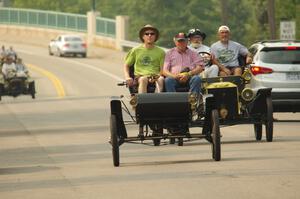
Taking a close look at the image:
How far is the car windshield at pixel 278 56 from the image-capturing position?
86.2ft

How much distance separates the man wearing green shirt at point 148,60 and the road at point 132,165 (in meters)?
1.19

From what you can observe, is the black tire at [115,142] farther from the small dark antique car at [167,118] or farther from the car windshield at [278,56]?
the car windshield at [278,56]

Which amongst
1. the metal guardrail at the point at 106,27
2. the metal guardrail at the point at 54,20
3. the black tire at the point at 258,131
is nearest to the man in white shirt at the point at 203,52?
the black tire at the point at 258,131

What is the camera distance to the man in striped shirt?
19.3 metres

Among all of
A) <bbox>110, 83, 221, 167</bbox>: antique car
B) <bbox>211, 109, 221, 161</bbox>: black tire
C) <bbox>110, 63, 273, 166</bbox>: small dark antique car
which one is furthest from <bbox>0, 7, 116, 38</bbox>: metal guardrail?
<bbox>211, 109, 221, 161</bbox>: black tire

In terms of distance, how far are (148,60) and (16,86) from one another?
23605 millimetres

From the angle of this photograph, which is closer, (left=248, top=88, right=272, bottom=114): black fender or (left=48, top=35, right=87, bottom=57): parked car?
(left=248, top=88, right=272, bottom=114): black fender

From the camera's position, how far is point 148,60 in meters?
19.5

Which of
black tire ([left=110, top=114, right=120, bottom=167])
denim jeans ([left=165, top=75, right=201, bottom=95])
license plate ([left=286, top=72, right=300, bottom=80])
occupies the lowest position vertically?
black tire ([left=110, top=114, right=120, bottom=167])

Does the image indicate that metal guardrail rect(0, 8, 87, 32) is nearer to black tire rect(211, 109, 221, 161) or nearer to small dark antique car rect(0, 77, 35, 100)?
small dark antique car rect(0, 77, 35, 100)

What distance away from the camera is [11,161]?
1927cm

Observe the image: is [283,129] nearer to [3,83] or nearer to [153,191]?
[153,191]

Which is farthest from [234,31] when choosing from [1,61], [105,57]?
[1,61]

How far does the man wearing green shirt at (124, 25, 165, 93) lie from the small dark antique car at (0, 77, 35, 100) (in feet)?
76.0
